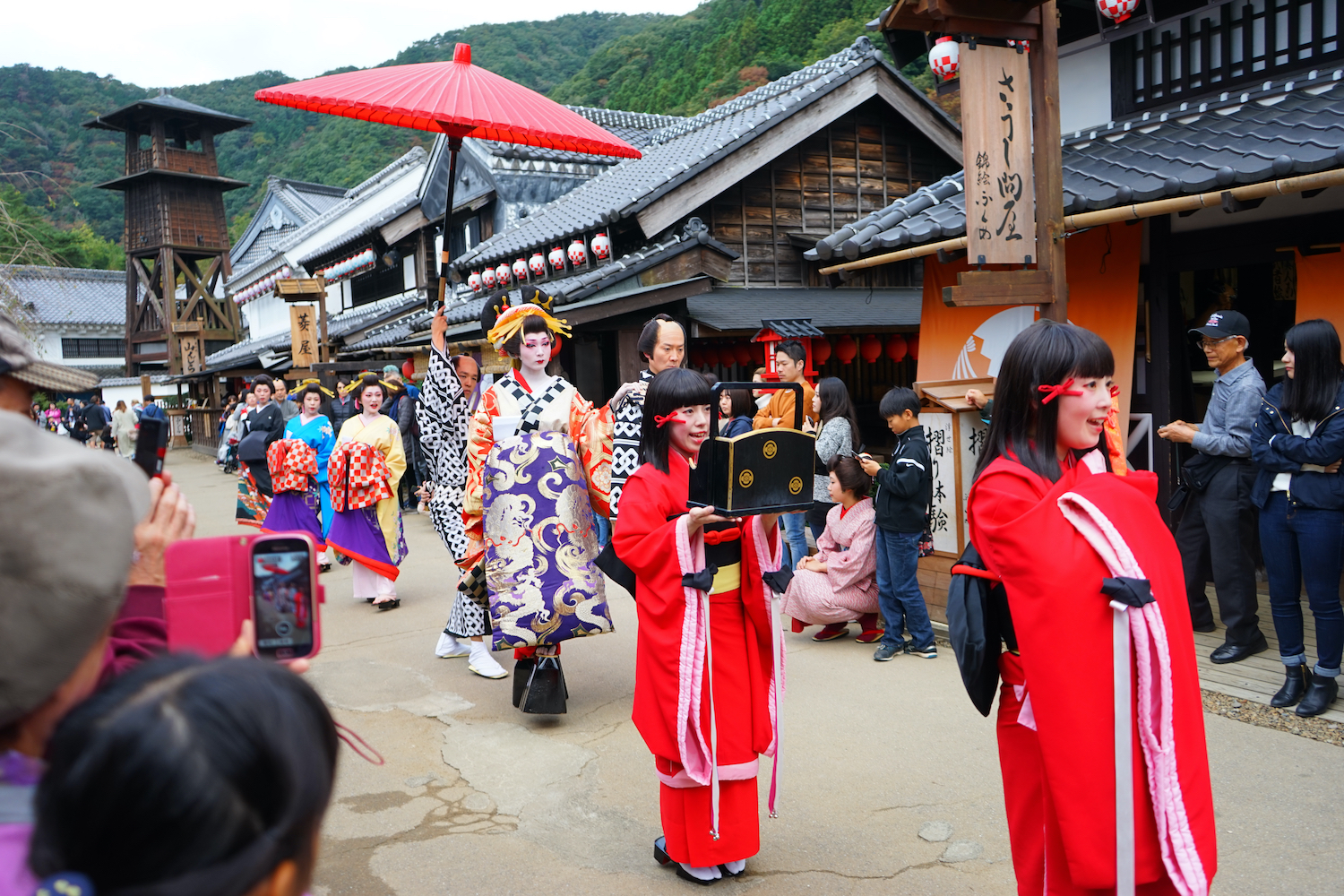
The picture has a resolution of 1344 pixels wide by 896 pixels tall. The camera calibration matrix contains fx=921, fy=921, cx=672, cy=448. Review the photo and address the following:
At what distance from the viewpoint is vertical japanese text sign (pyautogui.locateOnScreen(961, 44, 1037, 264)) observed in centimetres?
Result: 471

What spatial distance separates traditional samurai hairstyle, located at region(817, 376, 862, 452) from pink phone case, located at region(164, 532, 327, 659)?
18.3 ft

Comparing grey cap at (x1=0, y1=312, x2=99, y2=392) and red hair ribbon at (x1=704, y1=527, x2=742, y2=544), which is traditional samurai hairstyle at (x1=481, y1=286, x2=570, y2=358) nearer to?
red hair ribbon at (x1=704, y1=527, x2=742, y2=544)

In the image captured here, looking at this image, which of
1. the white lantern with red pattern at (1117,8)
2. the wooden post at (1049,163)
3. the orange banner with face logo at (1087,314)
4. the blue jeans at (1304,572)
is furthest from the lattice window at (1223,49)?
the blue jeans at (1304,572)

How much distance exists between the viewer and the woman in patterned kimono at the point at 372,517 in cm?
803

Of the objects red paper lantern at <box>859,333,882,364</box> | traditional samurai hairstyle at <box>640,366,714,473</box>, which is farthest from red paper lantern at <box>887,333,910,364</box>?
traditional samurai hairstyle at <box>640,366,714,473</box>

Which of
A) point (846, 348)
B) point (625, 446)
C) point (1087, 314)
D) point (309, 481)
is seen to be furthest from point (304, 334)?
point (625, 446)

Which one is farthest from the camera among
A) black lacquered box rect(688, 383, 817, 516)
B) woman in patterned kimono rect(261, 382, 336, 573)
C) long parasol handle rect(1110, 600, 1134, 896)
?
woman in patterned kimono rect(261, 382, 336, 573)

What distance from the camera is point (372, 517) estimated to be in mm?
8125

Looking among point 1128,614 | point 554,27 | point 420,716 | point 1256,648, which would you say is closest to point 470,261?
point 420,716

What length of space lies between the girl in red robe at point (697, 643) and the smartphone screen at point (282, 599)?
1.74 meters

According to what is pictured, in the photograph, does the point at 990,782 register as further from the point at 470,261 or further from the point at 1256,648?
the point at 470,261

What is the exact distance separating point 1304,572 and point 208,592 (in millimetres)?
5111

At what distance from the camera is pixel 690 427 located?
3.51 m

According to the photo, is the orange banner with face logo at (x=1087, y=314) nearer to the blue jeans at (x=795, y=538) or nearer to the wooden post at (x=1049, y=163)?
the blue jeans at (x=795, y=538)
